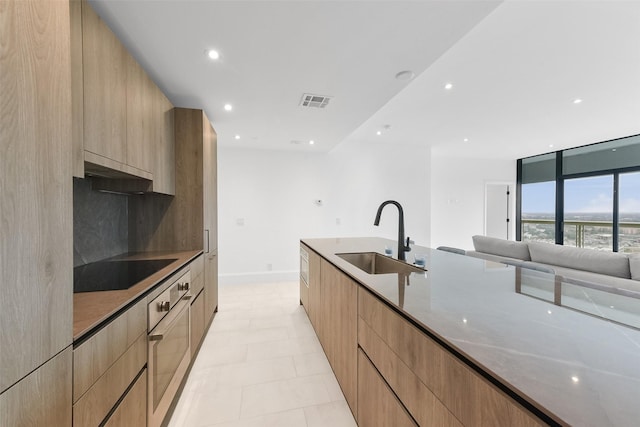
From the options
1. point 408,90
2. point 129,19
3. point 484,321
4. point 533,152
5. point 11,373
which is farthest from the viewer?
point 533,152

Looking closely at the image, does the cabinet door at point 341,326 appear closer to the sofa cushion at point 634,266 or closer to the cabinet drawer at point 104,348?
the cabinet drawer at point 104,348

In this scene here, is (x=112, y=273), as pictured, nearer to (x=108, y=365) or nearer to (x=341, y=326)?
(x=108, y=365)

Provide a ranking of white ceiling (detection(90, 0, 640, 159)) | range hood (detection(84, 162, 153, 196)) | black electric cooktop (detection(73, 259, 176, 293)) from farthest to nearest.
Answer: range hood (detection(84, 162, 153, 196)) < white ceiling (detection(90, 0, 640, 159)) < black electric cooktop (detection(73, 259, 176, 293))

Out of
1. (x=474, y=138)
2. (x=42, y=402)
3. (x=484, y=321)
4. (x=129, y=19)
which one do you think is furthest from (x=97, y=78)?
(x=474, y=138)

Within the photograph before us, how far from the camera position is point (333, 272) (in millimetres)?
1863

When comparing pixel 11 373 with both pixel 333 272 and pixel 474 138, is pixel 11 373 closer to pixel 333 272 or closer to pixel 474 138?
pixel 333 272

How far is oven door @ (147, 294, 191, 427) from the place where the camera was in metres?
1.32

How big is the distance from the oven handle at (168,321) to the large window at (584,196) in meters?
7.89

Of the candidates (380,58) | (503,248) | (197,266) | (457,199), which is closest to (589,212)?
(457,199)

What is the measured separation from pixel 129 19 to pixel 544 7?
271 cm

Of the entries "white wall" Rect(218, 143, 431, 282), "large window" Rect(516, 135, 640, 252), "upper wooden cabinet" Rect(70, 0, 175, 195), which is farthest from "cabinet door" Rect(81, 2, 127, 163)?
"large window" Rect(516, 135, 640, 252)

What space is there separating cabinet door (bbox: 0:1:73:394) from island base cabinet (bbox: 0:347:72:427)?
0.03m

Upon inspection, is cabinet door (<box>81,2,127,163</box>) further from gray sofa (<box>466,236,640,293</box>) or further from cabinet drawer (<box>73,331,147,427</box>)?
gray sofa (<box>466,236,640,293</box>)

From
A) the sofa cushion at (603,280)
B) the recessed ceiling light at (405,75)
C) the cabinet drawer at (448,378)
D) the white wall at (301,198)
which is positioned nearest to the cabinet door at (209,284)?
the white wall at (301,198)
